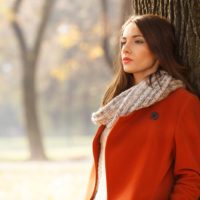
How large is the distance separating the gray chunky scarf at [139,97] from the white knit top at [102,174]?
10 centimetres

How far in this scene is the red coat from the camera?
9.45ft

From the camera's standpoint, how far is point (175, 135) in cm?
289

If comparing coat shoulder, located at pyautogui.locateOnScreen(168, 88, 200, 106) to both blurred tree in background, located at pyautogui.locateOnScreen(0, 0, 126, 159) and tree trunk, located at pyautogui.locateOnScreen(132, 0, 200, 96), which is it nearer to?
tree trunk, located at pyautogui.locateOnScreen(132, 0, 200, 96)

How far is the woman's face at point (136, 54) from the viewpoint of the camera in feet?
10.0

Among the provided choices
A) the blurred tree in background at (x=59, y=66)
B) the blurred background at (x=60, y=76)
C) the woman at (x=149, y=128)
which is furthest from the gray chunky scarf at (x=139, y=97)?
the blurred tree in background at (x=59, y=66)

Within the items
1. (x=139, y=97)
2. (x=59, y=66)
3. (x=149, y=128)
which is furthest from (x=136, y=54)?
(x=59, y=66)

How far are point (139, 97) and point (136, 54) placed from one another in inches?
8.9

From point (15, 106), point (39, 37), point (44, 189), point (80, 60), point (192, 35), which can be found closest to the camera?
point (192, 35)

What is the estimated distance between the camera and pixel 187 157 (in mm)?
2869

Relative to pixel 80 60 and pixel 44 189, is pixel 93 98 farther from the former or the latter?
pixel 44 189

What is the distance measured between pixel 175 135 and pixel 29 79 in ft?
51.4

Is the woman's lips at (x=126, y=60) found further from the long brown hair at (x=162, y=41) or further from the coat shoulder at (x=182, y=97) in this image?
the coat shoulder at (x=182, y=97)

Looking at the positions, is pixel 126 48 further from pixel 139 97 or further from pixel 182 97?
pixel 182 97

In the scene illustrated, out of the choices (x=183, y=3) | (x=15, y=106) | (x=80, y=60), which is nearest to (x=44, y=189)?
(x=183, y=3)
